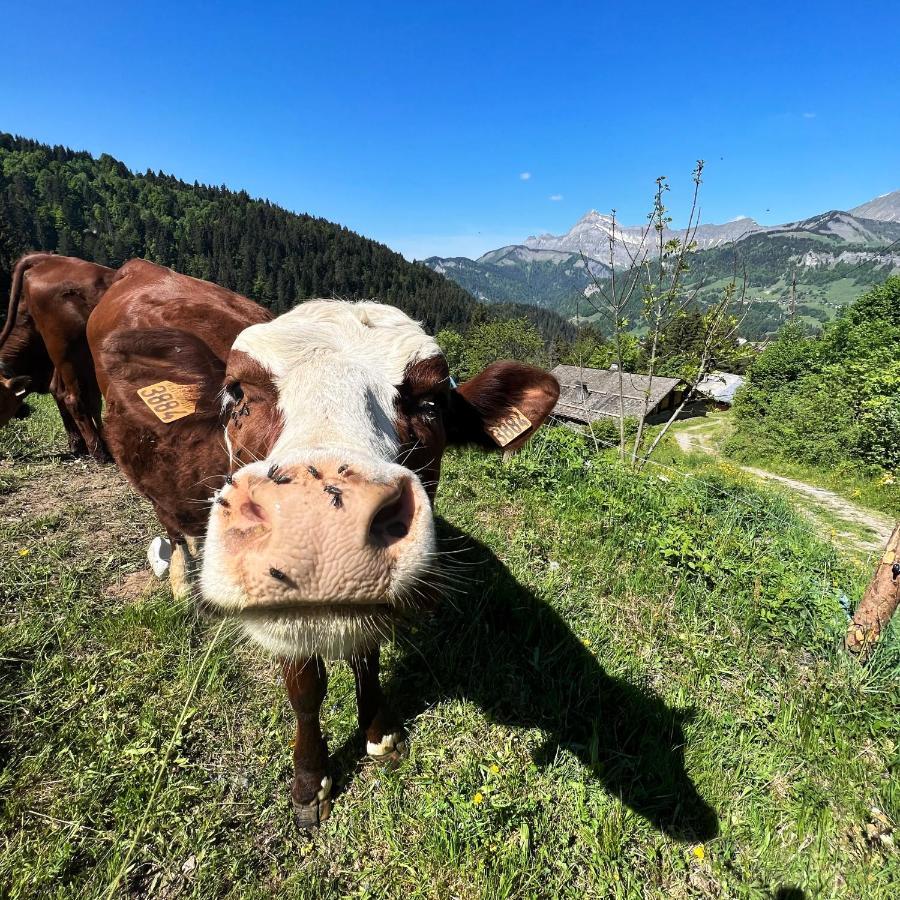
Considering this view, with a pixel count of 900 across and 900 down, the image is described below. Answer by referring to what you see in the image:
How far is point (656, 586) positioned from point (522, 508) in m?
1.80

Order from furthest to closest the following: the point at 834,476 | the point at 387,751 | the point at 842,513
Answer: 1. the point at 834,476
2. the point at 842,513
3. the point at 387,751

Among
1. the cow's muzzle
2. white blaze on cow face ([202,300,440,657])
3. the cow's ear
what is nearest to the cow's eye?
white blaze on cow face ([202,300,440,657])

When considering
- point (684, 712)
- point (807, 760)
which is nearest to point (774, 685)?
point (807, 760)

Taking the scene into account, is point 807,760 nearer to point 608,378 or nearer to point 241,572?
point 241,572

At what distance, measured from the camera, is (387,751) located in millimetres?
2771

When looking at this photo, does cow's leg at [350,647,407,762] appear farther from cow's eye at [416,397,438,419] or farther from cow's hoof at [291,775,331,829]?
cow's eye at [416,397,438,419]

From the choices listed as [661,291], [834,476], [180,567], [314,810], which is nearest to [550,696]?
[314,810]

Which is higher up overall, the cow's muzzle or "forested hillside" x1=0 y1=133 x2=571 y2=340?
"forested hillside" x1=0 y1=133 x2=571 y2=340

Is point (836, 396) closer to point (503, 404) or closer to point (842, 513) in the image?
point (842, 513)

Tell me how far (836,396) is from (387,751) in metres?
26.0

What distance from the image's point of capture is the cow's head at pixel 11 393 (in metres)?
5.04

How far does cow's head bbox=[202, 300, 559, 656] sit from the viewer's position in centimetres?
122

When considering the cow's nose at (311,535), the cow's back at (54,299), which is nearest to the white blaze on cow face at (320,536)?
the cow's nose at (311,535)

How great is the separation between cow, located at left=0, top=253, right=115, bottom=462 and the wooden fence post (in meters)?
8.15
